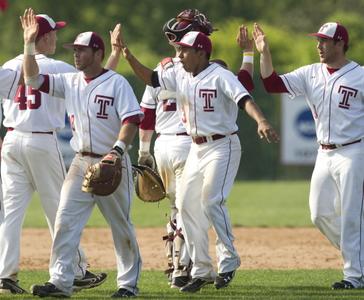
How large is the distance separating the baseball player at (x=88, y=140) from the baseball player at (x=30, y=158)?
738 millimetres

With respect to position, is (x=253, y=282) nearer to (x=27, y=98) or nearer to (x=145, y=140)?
(x=145, y=140)

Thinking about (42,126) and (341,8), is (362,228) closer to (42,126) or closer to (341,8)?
(42,126)

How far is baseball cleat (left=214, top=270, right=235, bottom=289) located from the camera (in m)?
9.21

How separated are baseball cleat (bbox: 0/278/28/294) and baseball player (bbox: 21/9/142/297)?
2.35 ft

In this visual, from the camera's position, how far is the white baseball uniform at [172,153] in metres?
9.80

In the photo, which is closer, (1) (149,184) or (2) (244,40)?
(2) (244,40)

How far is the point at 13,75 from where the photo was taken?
891cm

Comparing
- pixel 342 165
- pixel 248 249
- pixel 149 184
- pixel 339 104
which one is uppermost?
pixel 339 104

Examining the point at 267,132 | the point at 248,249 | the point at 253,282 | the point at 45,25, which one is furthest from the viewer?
the point at 248,249

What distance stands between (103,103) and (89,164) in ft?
1.58

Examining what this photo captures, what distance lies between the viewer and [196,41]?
9.17 metres

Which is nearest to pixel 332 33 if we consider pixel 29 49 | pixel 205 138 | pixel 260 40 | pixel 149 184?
pixel 260 40

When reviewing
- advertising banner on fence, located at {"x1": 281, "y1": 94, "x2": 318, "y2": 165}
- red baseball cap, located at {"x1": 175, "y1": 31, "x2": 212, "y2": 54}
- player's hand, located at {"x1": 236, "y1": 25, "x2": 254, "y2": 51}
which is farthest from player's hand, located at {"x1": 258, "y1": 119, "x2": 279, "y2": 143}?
advertising banner on fence, located at {"x1": 281, "y1": 94, "x2": 318, "y2": 165}

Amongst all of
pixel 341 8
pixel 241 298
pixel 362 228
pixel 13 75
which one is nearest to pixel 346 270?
pixel 362 228
